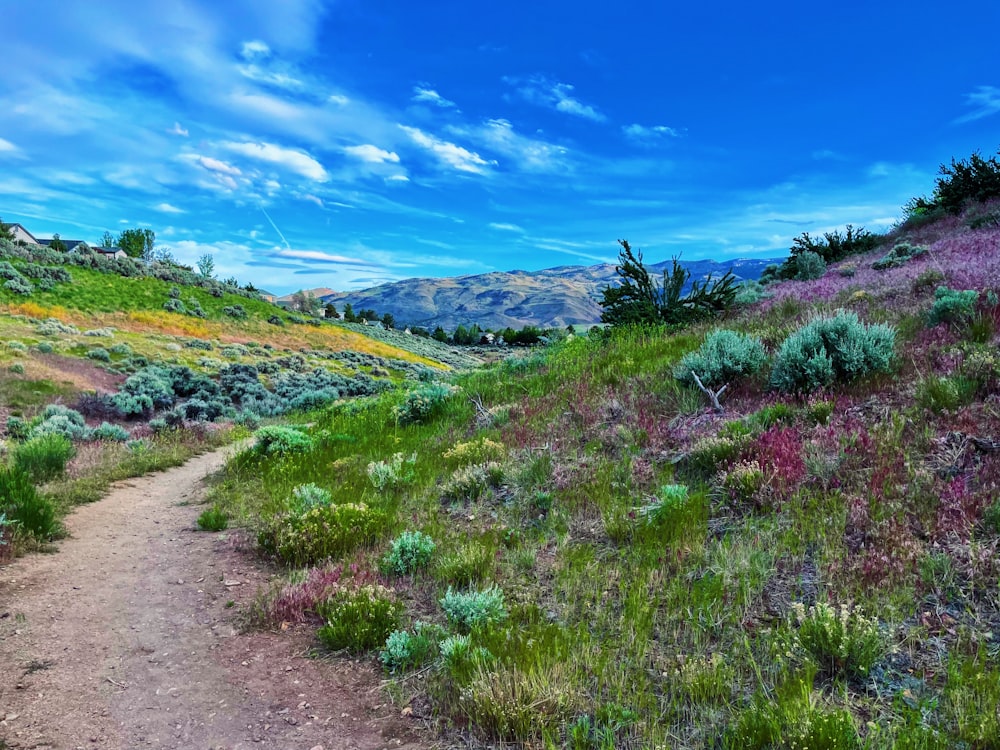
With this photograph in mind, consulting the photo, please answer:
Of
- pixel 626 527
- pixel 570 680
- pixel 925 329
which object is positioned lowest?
pixel 570 680

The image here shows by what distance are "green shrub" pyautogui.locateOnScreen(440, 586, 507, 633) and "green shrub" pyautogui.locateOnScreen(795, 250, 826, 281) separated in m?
20.2

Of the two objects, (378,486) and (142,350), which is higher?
(142,350)

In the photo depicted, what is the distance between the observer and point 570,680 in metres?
3.45

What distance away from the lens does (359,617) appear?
4516 mm

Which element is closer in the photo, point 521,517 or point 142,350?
point 521,517

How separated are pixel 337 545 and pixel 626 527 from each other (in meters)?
3.16

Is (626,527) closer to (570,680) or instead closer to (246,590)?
(570,680)

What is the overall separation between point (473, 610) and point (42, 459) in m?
10.1

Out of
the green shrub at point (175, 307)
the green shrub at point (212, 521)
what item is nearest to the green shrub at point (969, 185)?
the green shrub at point (212, 521)

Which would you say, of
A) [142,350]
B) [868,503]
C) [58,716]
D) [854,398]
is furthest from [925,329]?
[142,350]

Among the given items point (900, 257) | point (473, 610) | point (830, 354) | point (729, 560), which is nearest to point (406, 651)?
point (473, 610)

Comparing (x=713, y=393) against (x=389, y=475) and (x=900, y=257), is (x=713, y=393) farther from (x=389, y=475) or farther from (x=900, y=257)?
(x=900, y=257)

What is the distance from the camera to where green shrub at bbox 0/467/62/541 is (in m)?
6.63

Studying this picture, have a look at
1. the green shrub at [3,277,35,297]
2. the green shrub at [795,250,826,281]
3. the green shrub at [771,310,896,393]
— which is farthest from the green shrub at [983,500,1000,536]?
the green shrub at [3,277,35,297]
